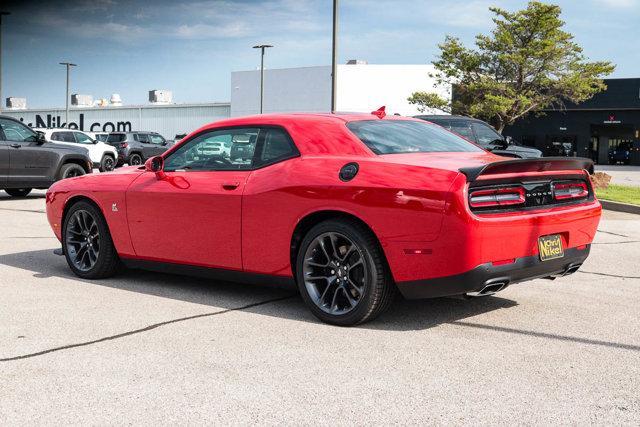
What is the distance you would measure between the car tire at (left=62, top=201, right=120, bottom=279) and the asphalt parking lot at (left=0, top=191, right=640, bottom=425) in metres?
0.15

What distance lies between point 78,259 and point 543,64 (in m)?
36.9

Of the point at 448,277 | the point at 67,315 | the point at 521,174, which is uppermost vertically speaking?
the point at 521,174

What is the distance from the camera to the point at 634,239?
10.7 metres

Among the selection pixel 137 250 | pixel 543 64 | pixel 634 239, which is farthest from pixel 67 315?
pixel 543 64

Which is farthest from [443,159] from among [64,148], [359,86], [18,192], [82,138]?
[359,86]

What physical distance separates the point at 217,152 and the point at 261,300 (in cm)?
123

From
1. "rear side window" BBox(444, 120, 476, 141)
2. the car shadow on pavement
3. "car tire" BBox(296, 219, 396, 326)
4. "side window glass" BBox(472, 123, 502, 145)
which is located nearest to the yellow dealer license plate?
the car shadow on pavement

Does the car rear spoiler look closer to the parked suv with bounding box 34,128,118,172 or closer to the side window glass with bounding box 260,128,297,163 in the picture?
the side window glass with bounding box 260,128,297,163

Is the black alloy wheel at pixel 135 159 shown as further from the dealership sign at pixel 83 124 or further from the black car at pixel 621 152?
the black car at pixel 621 152

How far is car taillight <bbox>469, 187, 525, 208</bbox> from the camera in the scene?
4.99 metres

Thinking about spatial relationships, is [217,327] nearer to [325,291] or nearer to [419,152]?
[325,291]

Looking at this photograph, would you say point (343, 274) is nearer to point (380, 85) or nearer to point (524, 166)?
point (524, 166)

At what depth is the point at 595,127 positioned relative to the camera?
55344 millimetres

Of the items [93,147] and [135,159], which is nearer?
[93,147]
